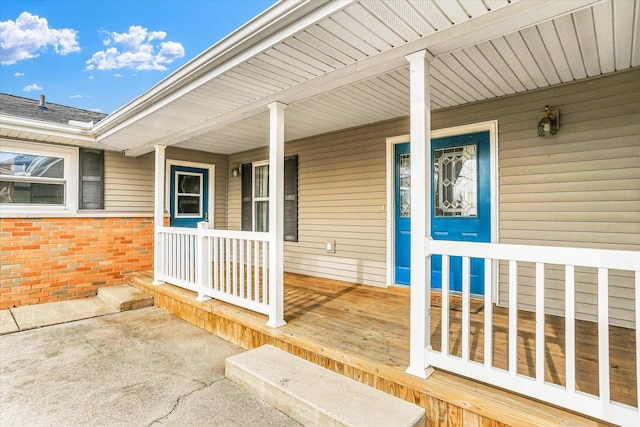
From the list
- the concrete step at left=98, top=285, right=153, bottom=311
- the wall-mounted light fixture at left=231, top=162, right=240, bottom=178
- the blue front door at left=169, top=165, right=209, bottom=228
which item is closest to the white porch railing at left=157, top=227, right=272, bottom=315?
the concrete step at left=98, top=285, right=153, bottom=311

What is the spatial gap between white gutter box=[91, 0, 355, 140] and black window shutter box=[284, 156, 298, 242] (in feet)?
7.73

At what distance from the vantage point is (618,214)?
9.39ft

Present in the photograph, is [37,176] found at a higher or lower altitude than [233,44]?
lower

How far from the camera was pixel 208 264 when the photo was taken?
13.5 ft

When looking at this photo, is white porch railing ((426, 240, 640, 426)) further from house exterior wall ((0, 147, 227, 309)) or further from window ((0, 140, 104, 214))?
window ((0, 140, 104, 214))

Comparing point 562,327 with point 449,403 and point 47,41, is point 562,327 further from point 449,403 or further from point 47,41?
point 47,41

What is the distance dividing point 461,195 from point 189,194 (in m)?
4.91

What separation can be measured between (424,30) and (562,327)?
2711mm

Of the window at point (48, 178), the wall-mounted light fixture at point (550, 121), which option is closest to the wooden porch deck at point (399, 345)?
the wall-mounted light fixture at point (550, 121)

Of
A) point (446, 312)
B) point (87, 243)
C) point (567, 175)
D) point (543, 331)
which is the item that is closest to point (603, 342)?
point (543, 331)

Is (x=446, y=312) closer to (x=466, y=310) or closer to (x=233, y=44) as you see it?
(x=466, y=310)

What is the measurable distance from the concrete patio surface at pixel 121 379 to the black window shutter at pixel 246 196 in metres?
2.54

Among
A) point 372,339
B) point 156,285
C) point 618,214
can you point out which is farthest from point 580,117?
point 156,285

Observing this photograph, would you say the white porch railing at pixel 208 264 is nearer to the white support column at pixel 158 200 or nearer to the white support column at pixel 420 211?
the white support column at pixel 158 200
